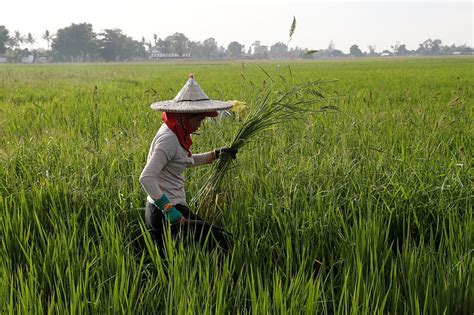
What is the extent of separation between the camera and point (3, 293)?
165 centimetres

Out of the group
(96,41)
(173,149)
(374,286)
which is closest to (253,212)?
(173,149)

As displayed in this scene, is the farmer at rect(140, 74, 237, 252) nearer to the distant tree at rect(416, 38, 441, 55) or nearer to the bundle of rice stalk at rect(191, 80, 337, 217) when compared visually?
the bundle of rice stalk at rect(191, 80, 337, 217)

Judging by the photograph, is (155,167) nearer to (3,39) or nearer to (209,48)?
(3,39)

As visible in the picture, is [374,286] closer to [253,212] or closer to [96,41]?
[253,212]

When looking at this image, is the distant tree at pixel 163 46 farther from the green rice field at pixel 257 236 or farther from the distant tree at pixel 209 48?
the green rice field at pixel 257 236

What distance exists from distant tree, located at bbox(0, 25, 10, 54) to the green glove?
100894mm

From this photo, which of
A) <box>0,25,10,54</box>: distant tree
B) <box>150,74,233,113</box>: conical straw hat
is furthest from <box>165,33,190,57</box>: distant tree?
<box>150,74,233,113</box>: conical straw hat

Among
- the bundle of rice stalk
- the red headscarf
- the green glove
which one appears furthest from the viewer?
the bundle of rice stalk

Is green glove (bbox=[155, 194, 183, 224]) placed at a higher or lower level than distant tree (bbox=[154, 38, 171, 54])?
lower

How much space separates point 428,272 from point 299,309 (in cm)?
52

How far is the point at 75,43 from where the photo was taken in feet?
305

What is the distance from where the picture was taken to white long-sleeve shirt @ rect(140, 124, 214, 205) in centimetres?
209

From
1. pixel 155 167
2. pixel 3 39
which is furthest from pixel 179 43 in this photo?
pixel 155 167

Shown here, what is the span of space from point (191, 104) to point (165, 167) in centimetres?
32
